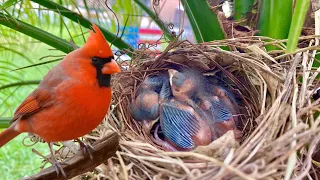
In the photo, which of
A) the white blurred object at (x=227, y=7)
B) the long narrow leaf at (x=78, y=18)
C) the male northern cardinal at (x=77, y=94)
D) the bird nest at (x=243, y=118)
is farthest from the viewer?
the white blurred object at (x=227, y=7)

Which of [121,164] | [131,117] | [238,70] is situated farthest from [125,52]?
[121,164]

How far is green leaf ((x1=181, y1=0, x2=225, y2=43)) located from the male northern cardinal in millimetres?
288

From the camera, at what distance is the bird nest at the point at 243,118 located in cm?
Result: 81

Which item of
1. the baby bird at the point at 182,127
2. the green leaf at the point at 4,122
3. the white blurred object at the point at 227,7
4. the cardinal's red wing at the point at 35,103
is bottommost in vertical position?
the green leaf at the point at 4,122

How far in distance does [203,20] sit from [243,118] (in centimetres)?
26

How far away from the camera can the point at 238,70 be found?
4.15 ft

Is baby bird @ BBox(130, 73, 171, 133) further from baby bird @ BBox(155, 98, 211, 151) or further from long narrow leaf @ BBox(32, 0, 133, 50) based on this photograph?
long narrow leaf @ BBox(32, 0, 133, 50)

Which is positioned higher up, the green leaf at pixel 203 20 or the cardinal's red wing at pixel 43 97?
the green leaf at pixel 203 20

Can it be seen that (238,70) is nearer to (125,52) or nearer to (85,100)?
(125,52)

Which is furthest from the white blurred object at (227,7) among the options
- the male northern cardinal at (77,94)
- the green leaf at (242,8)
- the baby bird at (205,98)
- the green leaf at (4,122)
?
the green leaf at (4,122)

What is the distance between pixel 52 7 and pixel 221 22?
1.48 feet

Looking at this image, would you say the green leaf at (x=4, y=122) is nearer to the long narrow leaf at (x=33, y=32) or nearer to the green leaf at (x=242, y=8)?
the long narrow leaf at (x=33, y=32)

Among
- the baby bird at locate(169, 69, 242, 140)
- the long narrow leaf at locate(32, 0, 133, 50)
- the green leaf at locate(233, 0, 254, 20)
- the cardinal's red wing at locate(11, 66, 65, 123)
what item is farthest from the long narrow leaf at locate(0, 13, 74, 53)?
the green leaf at locate(233, 0, 254, 20)

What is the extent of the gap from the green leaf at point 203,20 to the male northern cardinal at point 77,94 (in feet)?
0.95
